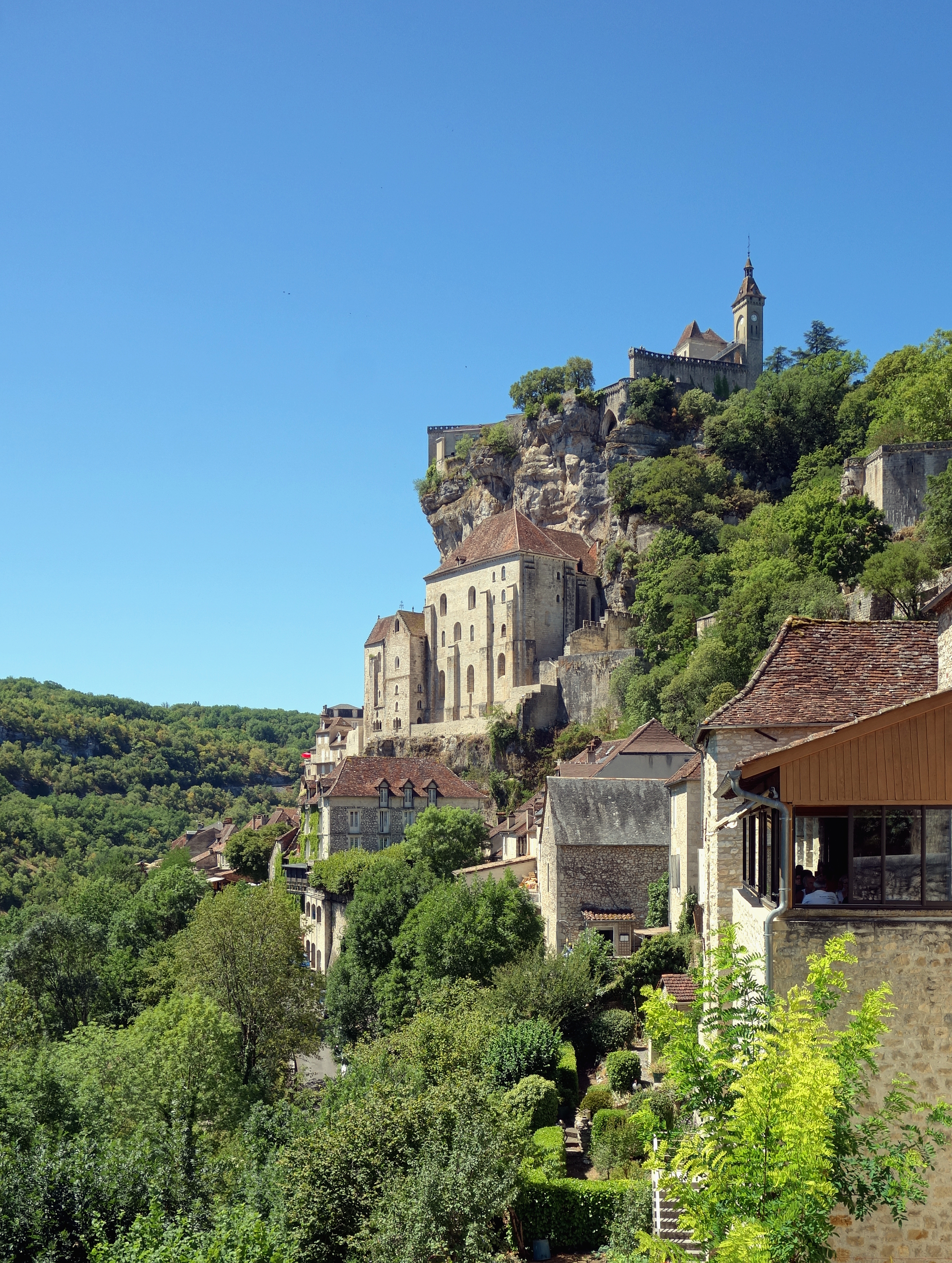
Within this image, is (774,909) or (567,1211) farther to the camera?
(567,1211)

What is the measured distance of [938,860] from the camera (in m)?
12.8

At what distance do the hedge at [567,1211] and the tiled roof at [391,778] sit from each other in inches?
1484

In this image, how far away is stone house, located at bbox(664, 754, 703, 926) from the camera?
3066 cm

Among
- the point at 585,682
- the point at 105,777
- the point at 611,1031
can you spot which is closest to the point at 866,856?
the point at 611,1031

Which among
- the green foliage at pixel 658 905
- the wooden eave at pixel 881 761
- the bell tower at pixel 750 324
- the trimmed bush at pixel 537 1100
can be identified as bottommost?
the trimmed bush at pixel 537 1100

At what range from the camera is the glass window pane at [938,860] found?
12750 mm

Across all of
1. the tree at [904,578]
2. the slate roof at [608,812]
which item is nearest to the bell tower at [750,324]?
the tree at [904,578]

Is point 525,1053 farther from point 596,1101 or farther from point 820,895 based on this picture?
point 820,895

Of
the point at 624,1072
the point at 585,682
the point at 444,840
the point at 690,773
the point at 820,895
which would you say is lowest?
the point at 624,1072

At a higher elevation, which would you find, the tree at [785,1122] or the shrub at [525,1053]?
the tree at [785,1122]

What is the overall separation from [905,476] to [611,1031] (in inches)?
1555

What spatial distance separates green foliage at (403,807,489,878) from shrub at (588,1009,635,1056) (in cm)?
1771

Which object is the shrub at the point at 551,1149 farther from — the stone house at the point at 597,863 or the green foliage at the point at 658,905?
the stone house at the point at 597,863

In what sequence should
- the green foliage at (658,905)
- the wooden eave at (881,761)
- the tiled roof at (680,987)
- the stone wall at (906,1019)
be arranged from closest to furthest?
the stone wall at (906,1019)
the wooden eave at (881,761)
the tiled roof at (680,987)
the green foliage at (658,905)
